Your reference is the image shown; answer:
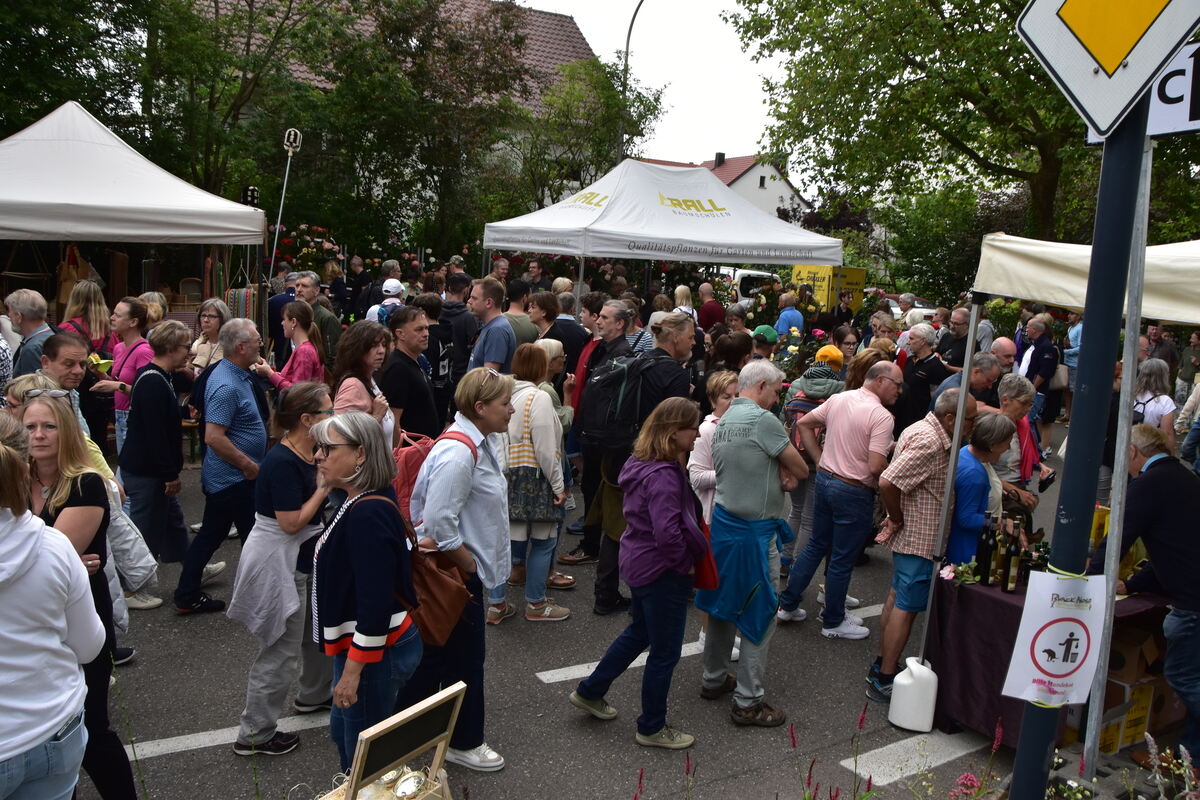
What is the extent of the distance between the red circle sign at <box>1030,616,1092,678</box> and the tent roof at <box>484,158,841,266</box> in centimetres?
823

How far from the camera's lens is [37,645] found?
2.43m

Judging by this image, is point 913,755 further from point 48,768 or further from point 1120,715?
point 48,768

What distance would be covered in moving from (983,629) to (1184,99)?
2413mm

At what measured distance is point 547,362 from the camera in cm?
584

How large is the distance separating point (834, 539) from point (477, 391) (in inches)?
101

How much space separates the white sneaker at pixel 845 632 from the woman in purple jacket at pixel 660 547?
1725 millimetres

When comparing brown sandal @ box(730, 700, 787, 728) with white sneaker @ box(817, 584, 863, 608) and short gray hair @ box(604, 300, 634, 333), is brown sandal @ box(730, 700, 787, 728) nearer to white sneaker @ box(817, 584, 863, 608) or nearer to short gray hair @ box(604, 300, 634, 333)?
white sneaker @ box(817, 584, 863, 608)

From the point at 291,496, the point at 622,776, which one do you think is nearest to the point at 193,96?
the point at 291,496

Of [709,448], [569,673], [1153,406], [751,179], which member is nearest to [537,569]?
[569,673]

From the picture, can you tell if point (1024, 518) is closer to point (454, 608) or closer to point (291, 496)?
point (454, 608)

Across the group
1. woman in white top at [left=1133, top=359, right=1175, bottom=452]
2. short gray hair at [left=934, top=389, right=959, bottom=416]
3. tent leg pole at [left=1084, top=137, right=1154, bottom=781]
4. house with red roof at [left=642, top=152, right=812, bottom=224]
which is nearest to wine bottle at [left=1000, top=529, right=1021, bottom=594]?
short gray hair at [left=934, top=389, right=959, bottom=416]

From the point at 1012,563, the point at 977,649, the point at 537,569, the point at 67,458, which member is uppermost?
the point at 67,458

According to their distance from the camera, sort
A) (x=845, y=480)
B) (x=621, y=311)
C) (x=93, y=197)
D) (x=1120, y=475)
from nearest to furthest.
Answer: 1. (x=1120, y=475)
2. (x=845, y=480)
3. (x=621, y=311)
4. (x=93, y=197)

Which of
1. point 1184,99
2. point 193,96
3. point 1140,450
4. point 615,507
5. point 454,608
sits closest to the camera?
point 1184,99
